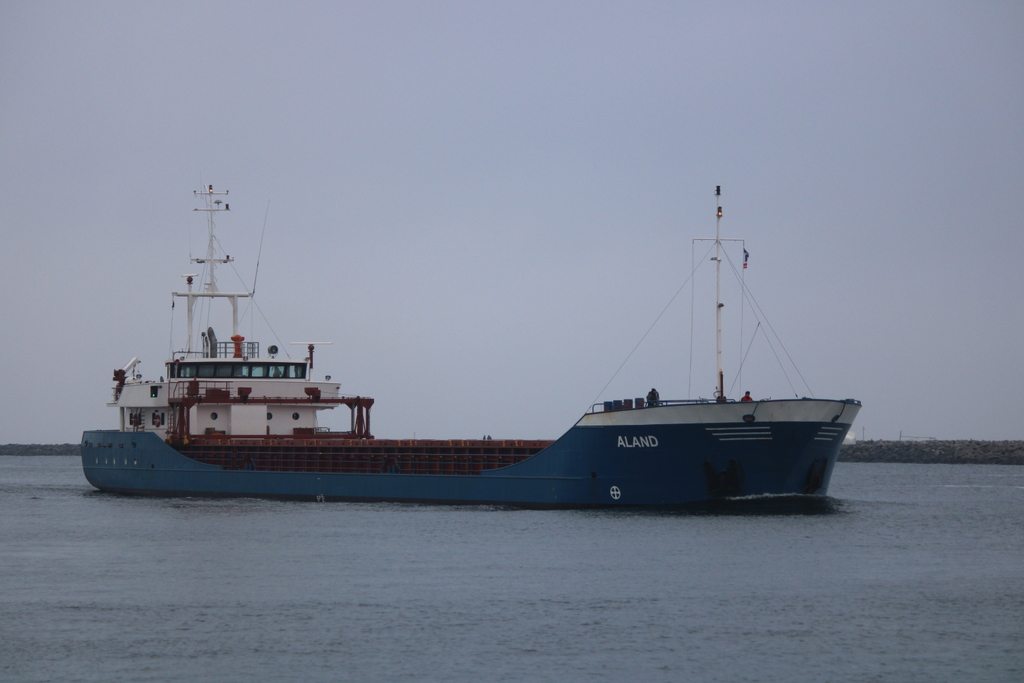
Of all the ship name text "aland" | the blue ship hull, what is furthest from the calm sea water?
the ship name text "aland"

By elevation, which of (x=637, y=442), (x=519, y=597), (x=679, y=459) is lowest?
(x=519, y=597)

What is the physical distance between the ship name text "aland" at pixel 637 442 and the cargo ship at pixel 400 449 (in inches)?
1.2

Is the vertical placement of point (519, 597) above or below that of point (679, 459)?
below

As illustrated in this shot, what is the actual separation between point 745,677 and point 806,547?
461 inches

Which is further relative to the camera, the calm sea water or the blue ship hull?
the blue ship hull

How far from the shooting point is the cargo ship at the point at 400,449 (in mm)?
33344

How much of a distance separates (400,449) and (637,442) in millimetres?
11036

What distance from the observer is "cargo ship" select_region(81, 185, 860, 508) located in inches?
1313

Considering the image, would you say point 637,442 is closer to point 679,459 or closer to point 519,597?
point 679,459

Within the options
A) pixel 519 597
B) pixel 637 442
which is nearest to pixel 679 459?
pixel 637 442

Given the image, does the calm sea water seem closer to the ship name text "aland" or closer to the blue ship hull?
the blue ship hull

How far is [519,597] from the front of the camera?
23766 mm

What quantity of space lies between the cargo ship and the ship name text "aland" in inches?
1.2

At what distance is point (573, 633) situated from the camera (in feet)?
67.8
